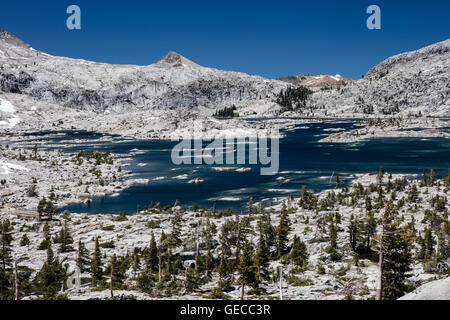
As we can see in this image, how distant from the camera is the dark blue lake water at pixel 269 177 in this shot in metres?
82.1

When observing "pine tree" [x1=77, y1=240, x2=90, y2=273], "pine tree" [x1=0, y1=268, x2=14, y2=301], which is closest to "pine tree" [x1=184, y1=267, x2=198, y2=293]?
"pine tree" [x1=77, y1=240, x2=90, y2=273]

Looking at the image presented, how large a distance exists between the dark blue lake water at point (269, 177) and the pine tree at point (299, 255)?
29256mm

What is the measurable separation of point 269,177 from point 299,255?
5844 centimetres

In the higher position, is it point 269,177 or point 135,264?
point 269,177

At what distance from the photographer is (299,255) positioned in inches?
1736

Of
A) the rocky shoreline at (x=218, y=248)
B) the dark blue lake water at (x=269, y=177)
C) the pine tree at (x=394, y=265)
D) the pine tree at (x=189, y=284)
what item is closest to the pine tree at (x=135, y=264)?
the rocky shoreline at (x=218, y=248)

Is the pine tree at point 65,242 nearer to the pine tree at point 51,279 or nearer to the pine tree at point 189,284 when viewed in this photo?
the pine tree at point 51,279

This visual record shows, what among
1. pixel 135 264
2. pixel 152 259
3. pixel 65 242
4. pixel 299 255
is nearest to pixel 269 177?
pixel 299 255

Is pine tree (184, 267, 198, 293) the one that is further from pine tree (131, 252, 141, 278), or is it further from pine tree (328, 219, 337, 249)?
pine tree (328, 219, 337, 249)

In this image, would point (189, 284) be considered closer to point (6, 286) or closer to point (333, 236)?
point (6, 286)

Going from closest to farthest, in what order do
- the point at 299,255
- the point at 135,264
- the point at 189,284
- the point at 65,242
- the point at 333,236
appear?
the point at 189,284
the point at 135,264
the point at 299,255
the point at 333,236
the point at 65,242

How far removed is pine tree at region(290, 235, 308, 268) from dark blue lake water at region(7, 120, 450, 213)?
29256 mm

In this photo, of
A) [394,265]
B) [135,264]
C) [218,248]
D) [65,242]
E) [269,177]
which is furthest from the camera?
[269,177]
